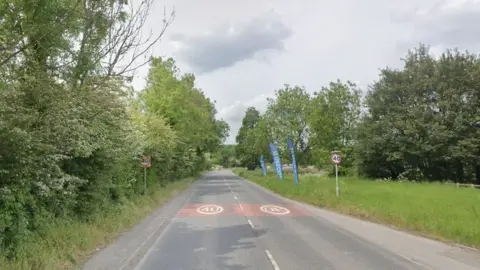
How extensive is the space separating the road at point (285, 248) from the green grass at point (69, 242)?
48cm

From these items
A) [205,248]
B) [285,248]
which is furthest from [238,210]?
[285,248]

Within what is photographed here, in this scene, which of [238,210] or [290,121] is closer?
[238,210]

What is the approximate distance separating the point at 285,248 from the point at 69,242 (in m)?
5.31

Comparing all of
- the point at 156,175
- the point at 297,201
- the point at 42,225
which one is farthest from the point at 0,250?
the point at 156,175

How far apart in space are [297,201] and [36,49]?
2050cm

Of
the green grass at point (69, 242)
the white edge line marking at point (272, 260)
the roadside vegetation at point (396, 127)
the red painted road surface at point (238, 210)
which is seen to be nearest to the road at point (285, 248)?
the white edge line marking at point (272, 260)

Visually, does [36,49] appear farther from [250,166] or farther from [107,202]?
[250,166]

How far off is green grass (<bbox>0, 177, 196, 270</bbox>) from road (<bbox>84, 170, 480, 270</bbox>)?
480 mm

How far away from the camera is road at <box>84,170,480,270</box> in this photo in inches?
373

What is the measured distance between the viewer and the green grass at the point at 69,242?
805 centimetres

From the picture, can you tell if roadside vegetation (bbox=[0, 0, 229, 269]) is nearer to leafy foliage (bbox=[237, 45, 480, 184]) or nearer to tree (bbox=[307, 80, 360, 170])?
leafy foliage (bbox=[237, 45, 480, 184])

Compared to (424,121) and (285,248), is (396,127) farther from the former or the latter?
(285,248)

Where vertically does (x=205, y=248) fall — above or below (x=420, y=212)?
below

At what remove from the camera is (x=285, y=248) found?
37.4 feet
